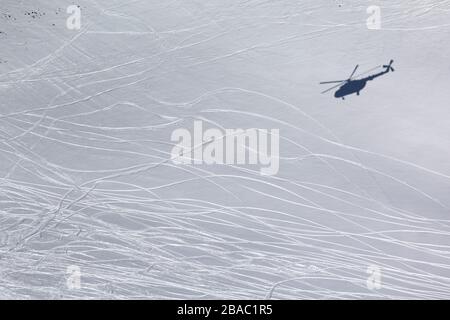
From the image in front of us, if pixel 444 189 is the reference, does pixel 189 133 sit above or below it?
above

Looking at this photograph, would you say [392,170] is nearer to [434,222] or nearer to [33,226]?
[434,222]

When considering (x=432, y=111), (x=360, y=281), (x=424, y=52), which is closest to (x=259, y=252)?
(x=360, y=281)

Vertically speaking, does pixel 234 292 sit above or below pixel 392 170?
below

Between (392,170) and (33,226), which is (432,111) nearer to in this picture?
(392,170)

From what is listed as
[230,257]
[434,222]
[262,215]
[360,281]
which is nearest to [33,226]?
[230,257]

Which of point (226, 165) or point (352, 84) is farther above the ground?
point (352, 84)

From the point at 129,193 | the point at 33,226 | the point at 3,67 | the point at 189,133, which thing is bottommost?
the point at 33,226
